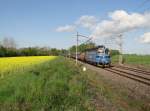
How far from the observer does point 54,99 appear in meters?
10.5

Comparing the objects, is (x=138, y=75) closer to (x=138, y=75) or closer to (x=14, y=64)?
(x=138, y=75)

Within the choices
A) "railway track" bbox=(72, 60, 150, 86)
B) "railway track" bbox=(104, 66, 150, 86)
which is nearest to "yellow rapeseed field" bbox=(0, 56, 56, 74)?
"railway track" bbox=(72, 60, 150, 86)

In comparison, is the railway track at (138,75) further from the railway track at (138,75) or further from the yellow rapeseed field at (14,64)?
the yellow rapeseed field at (14,64)

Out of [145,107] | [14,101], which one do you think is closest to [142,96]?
[145,107]

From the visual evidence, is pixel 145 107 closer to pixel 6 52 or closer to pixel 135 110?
pixel 135 110

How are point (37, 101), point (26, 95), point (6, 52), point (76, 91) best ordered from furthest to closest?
point (6, 52) → point (76, 91) → point (26, 95) → point (37, 101)

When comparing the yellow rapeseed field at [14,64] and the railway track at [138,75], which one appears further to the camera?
the yellow rapeseed field at [14,64]

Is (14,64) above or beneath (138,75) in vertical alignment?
above

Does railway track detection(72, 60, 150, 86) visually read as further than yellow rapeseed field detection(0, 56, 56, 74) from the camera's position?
No

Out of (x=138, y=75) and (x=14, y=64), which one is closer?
(x=138, y=75)

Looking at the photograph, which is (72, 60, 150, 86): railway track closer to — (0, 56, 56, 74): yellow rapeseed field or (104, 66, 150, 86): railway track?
(104, 66, 150, 86): railway track

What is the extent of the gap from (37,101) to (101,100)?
3.02m

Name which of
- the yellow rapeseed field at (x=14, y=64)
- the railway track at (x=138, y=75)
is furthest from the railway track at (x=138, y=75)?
the yellow rapeseed field at (x=14, y=64)

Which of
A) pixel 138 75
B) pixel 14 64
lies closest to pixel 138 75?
pixel 138 75
